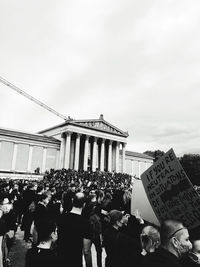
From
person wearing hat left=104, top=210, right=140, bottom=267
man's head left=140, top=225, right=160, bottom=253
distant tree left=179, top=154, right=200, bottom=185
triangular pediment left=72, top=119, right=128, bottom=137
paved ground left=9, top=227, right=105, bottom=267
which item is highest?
triangular pediment left=72, top=119, right=128, bottom=137

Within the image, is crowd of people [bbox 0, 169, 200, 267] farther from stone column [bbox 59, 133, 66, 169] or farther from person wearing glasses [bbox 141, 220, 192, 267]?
stone column [bbox 59, 133, 66, 169]

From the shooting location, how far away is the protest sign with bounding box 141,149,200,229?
11.4 ft

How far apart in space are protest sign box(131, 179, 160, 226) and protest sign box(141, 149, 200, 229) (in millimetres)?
895

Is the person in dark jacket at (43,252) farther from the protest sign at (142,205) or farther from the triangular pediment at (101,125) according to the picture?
the triangular pediment at (101,125)

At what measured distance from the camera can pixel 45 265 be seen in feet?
9.45

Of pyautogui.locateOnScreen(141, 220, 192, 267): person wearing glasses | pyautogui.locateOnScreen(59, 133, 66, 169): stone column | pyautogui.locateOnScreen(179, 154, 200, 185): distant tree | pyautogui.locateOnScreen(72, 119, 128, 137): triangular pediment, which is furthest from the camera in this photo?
pyautogui.locateOnScreen(179, 154, 200, 185): distant tree

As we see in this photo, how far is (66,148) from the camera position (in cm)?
5256

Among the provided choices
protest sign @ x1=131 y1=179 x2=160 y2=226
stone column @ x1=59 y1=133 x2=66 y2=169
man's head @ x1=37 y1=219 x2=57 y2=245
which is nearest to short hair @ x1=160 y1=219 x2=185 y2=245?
man's head @ x1=37 y1=219 x2=57 y2=245

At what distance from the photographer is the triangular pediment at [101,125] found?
183 ft

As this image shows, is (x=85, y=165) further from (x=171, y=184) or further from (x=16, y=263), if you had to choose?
(x=171, y=184)

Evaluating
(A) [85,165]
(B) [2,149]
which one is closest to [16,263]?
(B) [2,149]

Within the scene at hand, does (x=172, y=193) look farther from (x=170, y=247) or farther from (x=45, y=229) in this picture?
(x=45, y=229)

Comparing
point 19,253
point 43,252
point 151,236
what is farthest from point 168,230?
point 19,253

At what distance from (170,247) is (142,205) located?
2592 millimetres
